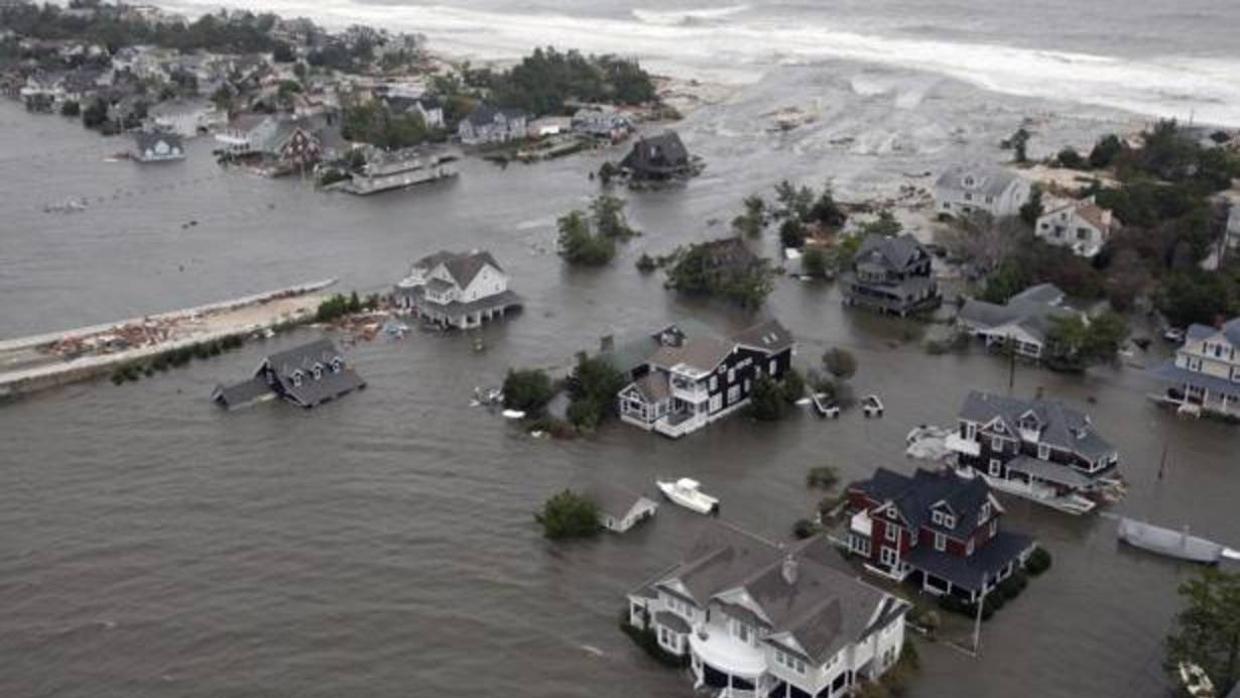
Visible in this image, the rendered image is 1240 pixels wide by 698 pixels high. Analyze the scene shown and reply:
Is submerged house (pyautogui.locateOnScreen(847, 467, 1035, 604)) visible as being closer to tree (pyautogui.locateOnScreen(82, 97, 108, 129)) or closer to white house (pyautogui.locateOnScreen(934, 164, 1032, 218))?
white house (pyautogui.locateOnScreen(934, 164, 1032, 218))

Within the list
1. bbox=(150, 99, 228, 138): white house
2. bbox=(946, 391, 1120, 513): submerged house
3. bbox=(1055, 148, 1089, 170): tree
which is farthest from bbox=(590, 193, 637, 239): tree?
bbox=(150, 99, 228, 138): white house

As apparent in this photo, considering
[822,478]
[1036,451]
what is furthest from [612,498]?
[1036,451]

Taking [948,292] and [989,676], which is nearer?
[989,676]

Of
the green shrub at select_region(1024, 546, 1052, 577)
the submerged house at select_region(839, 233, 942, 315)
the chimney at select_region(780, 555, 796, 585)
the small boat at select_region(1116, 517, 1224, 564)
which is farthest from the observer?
the submerged house at select_region(839, 233, 942, 315)

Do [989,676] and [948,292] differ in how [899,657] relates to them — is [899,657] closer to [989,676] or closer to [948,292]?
[989,676]

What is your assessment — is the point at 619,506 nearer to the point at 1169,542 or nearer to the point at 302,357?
the point at 1169,542

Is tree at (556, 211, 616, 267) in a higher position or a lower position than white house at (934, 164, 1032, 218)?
lower

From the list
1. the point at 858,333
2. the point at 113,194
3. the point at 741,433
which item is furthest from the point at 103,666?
the point at 113,194
